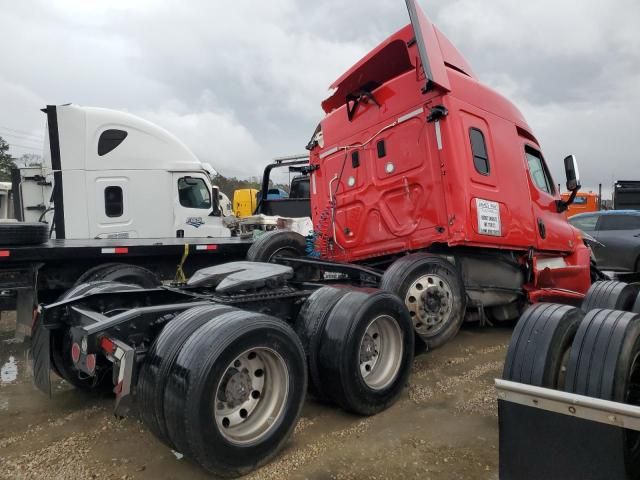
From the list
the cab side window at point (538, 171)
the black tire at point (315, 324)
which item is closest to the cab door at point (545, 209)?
the cab side window at point (538, 171)

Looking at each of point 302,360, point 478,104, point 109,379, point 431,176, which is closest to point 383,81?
point 478,104

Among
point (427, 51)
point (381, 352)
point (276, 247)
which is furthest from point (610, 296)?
point (276, 247)

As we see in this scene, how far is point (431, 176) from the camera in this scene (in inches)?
189

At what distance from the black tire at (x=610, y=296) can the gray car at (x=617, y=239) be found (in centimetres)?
738

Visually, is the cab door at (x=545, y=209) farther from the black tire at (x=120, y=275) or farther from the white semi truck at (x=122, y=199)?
the black tire at (x=120, y=275)

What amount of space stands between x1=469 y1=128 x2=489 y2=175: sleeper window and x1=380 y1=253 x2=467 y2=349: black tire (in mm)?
1093

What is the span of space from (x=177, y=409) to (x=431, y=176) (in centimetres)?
346

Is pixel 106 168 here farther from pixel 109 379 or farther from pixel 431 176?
pixel 431 176

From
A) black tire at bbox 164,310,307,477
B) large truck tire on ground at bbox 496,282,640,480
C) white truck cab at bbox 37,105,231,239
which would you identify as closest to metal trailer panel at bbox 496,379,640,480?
large truck tire on ground at bbox 496,282,640,480

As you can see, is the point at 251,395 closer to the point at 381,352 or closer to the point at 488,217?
the point at 381,352

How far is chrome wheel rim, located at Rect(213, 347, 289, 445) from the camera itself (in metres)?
2.54

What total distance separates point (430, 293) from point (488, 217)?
110 cm

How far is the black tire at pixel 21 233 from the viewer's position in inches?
183

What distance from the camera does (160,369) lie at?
240 cm
